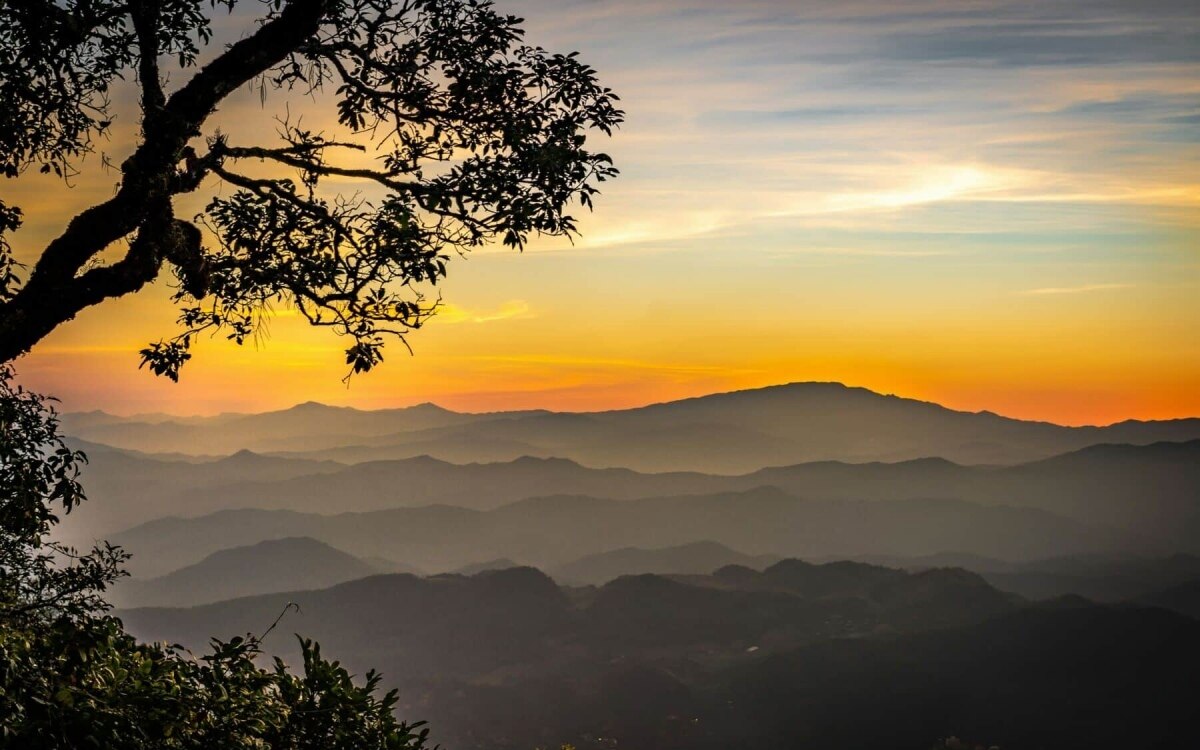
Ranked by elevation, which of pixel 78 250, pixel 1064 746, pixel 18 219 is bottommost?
pixel 1064 746

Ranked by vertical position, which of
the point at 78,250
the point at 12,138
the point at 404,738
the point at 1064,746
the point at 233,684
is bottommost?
the point at 1064,746

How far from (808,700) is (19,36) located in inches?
7844

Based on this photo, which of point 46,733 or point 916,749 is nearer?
point 46,733

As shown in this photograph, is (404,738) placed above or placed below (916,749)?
above

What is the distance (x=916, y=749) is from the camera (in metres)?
179

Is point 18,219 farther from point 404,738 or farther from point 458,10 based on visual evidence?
point 404,738

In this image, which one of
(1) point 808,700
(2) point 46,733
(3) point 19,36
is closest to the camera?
(2) point 46,733

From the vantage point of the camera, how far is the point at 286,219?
1398cm

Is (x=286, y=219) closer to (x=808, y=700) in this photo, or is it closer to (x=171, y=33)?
(x=171, y=33)

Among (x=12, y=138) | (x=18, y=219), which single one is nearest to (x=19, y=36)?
(x=12, y=138)

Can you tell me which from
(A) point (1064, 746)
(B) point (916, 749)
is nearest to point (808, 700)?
(B) point (916, 749)

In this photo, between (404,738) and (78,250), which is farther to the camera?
(78,250)

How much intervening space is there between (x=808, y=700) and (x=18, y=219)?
198 metres

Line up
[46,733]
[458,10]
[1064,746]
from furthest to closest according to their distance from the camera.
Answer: [1064,746], [458,10], [46,733]
